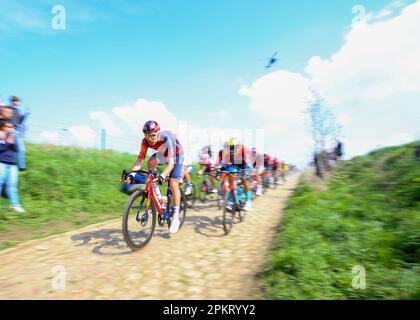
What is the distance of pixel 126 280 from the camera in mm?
3482

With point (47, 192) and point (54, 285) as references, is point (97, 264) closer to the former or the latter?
point (54, 285)

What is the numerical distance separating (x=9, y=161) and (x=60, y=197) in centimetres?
199

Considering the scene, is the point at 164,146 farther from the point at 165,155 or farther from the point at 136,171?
the point at 136,171

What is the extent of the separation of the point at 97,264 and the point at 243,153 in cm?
470

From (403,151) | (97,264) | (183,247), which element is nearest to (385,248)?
(183,247)

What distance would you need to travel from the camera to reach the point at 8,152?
6.45 meters

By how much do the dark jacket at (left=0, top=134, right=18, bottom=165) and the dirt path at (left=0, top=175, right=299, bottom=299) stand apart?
270cm

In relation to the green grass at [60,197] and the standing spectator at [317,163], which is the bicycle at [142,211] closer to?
the green grass at [60,197]

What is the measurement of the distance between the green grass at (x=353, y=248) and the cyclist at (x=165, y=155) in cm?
240

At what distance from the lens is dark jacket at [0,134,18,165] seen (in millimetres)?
6367

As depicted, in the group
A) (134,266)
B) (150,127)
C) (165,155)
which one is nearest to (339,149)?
(165,155)

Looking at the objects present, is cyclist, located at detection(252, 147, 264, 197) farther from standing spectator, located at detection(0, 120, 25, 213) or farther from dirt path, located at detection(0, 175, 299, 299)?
standing spectator, located at detection(0, 120, 25, 213)

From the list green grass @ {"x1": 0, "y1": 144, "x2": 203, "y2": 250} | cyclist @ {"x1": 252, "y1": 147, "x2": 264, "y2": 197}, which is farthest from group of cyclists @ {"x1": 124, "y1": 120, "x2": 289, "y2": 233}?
cyclist @ {"x1": 252, "y1": 147, "x2": 264, "y2": 197}

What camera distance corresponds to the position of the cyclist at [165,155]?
5.05 meters
